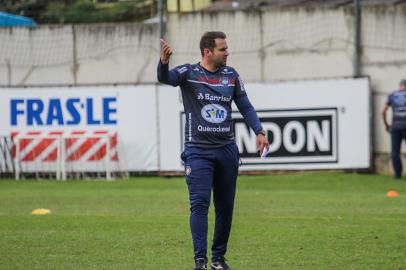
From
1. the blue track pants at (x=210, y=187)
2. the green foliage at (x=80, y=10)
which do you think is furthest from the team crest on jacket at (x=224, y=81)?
the green foliage at (x=80, y=10)

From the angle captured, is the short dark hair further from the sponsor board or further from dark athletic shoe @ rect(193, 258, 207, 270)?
the sponsor board

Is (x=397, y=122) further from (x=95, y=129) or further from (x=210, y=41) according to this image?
(x=210, y=41)

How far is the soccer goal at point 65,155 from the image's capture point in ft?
72.9

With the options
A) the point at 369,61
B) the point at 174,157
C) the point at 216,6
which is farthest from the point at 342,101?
the point at 216,6

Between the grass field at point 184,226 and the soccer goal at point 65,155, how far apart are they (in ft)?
4.88

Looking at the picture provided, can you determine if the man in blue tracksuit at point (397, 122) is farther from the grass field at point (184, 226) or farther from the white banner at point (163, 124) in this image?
the white banner at point (163, 124)

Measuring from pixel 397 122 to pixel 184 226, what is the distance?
30.5 feet

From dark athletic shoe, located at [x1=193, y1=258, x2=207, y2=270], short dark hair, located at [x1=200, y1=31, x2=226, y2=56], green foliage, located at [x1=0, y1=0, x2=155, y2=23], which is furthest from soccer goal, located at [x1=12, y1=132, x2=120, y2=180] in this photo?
dark athletic shoe, located at [x1=193, y1=258, x2=207, y2=270]

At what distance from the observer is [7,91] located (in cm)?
2297

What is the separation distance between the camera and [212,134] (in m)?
8.82

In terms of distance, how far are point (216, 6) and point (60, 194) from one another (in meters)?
14.4

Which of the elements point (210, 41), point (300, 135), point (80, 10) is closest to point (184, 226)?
point (210, 41)

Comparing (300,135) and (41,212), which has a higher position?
(300,135)

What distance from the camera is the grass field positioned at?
9.74 m
